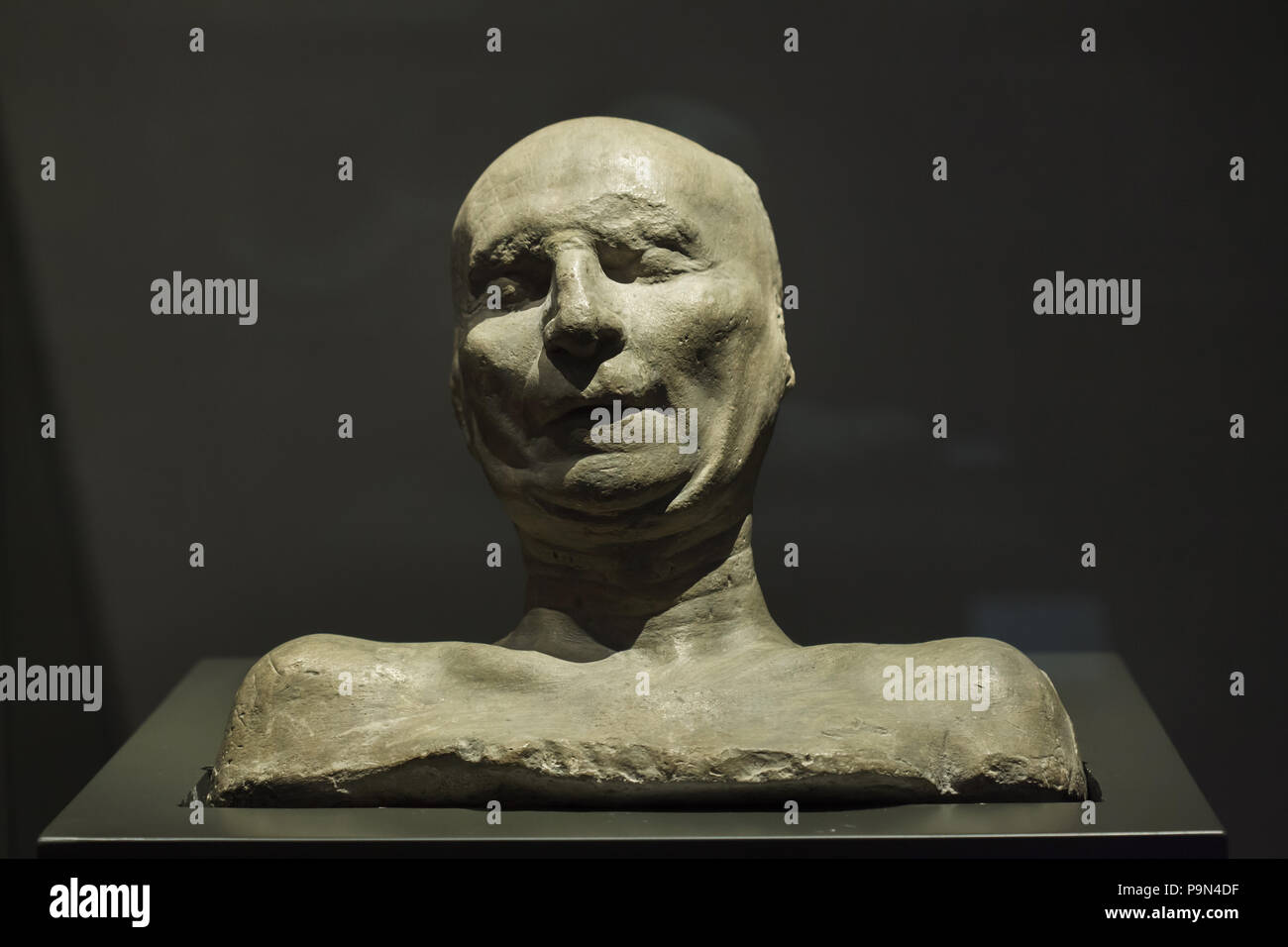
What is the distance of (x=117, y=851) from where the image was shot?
4.22 m

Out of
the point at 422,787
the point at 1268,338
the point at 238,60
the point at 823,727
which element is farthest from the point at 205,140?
the point at 1268,338

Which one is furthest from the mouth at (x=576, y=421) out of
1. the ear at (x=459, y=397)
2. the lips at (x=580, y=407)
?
the ear at (x=459, y=397)

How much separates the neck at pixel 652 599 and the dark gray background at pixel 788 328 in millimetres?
1333

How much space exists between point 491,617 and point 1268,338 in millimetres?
2713

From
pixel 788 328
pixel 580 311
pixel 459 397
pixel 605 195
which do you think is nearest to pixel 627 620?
pixel 459 397

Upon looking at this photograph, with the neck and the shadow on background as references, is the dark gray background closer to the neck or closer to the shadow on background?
the shadow on background

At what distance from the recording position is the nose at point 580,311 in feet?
14.7

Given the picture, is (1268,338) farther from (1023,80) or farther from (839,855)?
(839,855)

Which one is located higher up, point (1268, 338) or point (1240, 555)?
point (1268, 338)

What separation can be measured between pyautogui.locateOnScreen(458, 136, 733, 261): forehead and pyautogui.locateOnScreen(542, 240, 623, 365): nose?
10 centimetres

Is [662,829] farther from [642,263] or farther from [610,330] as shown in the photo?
[642,263]

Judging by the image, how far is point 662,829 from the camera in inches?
166

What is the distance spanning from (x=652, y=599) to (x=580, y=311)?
32.5 inches

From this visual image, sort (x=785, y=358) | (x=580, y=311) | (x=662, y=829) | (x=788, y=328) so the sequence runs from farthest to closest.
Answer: (x=788, y=328), (x=785, y=358), (x=580, y=311), (x=662, y=829)
